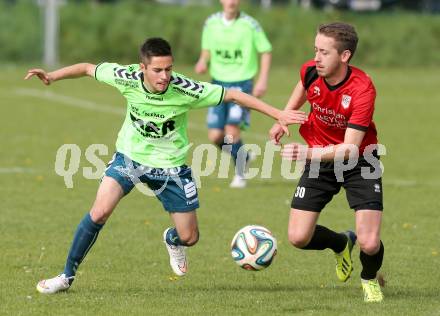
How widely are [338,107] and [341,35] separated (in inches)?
22.5

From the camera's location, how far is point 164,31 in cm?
4059

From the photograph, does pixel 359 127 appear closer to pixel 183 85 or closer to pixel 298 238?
pixel 298 238

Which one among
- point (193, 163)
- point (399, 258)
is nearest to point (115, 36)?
point (193, 163)

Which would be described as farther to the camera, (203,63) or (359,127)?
(203,63)

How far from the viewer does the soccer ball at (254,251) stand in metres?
8.87

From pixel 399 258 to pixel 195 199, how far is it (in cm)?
260

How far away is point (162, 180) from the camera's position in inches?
361

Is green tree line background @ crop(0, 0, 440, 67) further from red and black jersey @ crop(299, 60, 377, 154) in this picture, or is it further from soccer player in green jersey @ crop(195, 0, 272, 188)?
red and black jersey @ crop(299, 60, 377, 154)

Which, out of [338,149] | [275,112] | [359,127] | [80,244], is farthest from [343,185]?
[80,244]

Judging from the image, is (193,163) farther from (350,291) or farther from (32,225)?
(350,291)

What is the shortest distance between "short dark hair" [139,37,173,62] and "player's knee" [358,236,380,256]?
2.10 m

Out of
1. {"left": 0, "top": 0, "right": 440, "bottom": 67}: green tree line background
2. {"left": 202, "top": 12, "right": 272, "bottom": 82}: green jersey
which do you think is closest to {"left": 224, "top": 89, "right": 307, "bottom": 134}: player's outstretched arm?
{"left": 202, "top": 12, "right": 272, "bottom": 82}: green jersey

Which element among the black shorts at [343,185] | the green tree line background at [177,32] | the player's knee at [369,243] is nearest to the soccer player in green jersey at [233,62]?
the black shorts at [343,185]

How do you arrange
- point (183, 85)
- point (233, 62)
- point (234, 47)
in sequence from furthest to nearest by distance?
point (234, 47) < point (233, 62) < point (183, 85)
